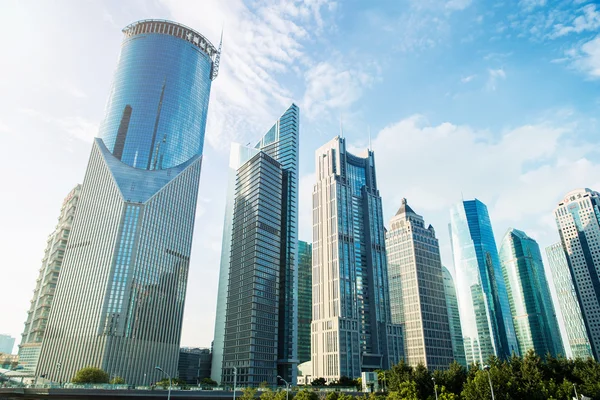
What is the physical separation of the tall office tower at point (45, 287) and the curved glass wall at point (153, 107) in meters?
36.3

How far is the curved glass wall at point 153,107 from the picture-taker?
177125mm

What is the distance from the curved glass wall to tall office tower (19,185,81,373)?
36323mm

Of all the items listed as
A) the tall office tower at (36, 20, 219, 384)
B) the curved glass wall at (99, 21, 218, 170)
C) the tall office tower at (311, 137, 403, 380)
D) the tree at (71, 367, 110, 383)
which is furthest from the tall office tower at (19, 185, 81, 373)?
the tall office tower at (311, 137, 403, 380)

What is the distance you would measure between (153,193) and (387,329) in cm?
12016

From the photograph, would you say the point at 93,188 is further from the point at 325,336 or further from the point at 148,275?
the point at 325,336

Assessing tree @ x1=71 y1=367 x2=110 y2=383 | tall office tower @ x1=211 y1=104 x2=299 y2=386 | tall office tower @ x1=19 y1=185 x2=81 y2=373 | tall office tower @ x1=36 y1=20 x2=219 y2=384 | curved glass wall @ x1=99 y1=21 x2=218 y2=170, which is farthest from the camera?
curved glass wall @ x1=99 y1=21 x2=218 y2=170

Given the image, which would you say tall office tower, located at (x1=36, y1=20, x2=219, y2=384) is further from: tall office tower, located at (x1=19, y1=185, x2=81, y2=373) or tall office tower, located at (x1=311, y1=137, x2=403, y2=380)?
tall office tower, located at (x1=311, y1=137, x2=403, y2=380)

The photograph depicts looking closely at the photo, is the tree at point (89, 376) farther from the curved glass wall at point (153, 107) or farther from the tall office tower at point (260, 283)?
the curved glass wall at point (153, 107)

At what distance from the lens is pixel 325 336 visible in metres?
176

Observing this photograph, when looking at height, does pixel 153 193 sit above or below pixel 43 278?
above

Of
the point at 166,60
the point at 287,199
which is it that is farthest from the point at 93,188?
the point at 287,199

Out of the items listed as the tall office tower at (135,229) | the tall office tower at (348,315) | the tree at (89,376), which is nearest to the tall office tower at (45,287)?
the tall office tower at (135,229)

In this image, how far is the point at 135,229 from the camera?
160 m

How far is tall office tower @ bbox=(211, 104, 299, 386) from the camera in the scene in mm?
161125
